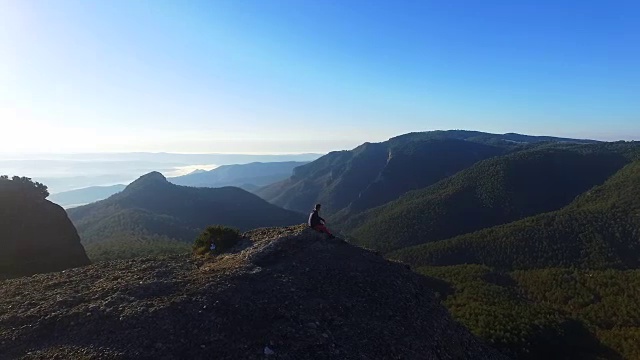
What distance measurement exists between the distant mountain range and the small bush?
54376 mm

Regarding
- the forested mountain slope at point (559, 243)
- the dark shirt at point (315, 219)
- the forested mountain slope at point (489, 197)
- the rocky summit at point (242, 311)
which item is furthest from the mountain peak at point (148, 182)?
the dark shirt at point (315, 219)

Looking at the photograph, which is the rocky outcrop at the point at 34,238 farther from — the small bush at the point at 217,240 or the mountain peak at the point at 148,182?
the mountain peak at the point at 148,182

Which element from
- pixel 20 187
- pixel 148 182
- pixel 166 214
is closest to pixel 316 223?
pixel 20 187

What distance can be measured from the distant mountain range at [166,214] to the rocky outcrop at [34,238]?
27.2 m

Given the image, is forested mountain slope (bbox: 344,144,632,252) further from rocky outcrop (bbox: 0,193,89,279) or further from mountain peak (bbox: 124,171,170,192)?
mountain peak (bbox: 124,171,170,192)

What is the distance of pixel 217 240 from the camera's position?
2441 cm

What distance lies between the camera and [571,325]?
34.6 m

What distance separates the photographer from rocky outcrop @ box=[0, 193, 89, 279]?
36.9 metres

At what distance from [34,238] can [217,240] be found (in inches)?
1119

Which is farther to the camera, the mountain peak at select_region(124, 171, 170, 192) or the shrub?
the mountain peak at select_region(124, 171, 170, 192)

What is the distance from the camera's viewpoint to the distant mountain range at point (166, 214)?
95.9 m

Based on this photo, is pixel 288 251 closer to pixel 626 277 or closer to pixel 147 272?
pixel 147 272

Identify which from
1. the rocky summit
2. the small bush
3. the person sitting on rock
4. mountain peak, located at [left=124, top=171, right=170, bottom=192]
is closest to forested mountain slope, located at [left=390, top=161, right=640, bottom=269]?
the person sitting on rock

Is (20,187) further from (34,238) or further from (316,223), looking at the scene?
(316,223)
